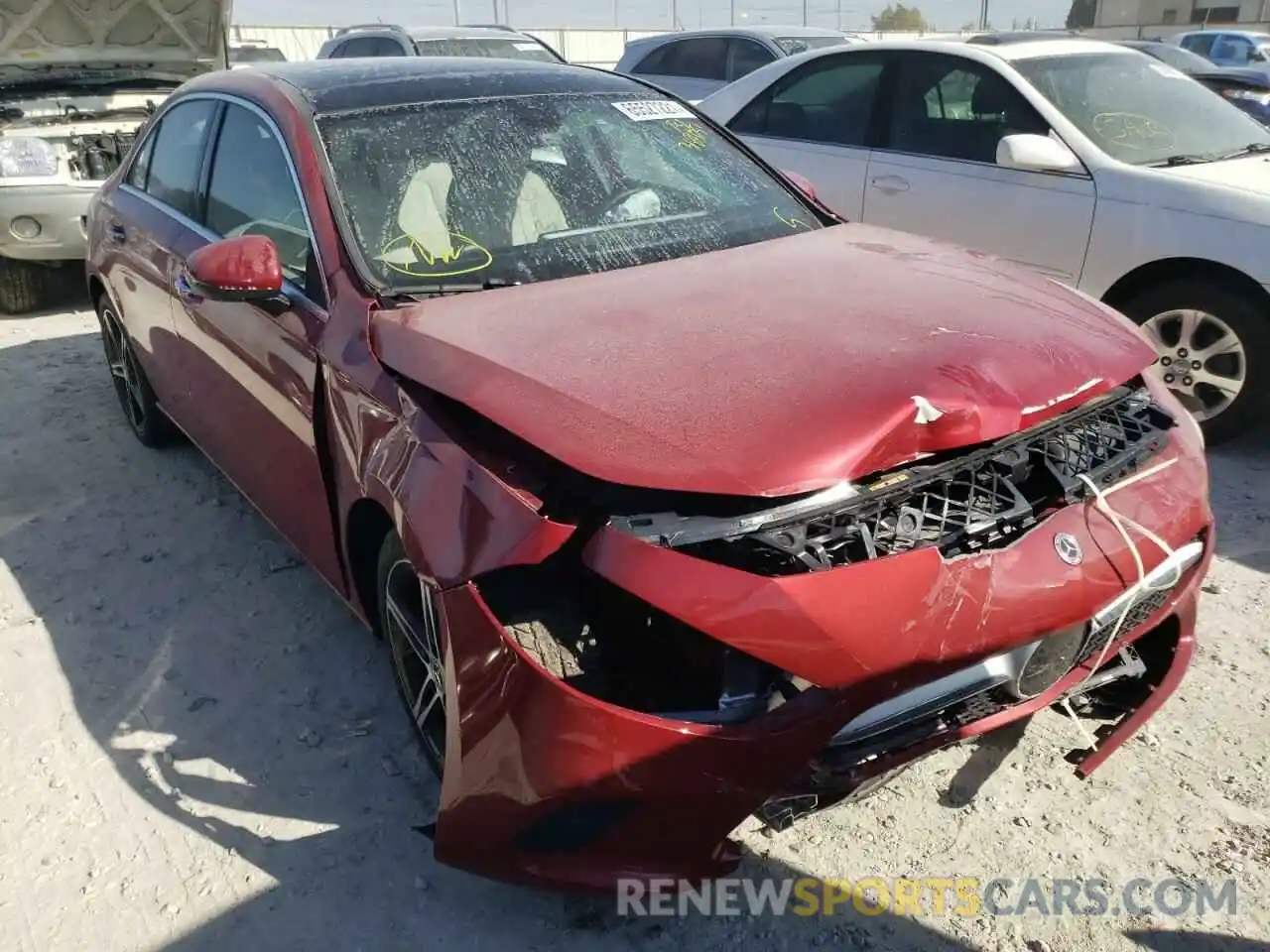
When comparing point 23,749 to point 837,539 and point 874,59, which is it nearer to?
point 837,539

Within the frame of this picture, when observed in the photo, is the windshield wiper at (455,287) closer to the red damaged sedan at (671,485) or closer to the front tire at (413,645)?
the red damaged sedan at (671,485)

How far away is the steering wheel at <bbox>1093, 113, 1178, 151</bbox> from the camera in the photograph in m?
4.79

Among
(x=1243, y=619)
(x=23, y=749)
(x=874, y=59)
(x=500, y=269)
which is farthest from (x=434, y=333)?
(x=874, y=59)

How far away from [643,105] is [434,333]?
1.61m

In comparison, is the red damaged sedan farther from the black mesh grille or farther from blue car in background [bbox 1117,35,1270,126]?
blue car in background [bbox 1117,35,1270,126]

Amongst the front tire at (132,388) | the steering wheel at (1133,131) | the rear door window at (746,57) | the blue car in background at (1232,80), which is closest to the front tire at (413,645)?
the front tire at (132,388)

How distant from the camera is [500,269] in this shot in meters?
2.74

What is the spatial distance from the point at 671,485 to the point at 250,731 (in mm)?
1665

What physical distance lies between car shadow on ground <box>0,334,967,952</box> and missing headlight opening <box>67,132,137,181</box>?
286 centimetres

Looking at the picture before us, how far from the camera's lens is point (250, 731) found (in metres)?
2.84

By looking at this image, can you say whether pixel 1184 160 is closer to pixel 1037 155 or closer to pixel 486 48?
pixel 1037 155

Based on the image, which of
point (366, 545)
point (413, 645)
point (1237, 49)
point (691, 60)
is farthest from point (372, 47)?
point (1237, 49)

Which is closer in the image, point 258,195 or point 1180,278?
point 258,195

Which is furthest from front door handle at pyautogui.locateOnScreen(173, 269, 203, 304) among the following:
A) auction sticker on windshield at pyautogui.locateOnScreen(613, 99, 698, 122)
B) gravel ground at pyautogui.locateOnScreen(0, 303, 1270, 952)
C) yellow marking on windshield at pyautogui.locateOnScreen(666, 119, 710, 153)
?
yellow marking on windshield at pyautogui.locateOnScreen(666, 119, 710, 153)
